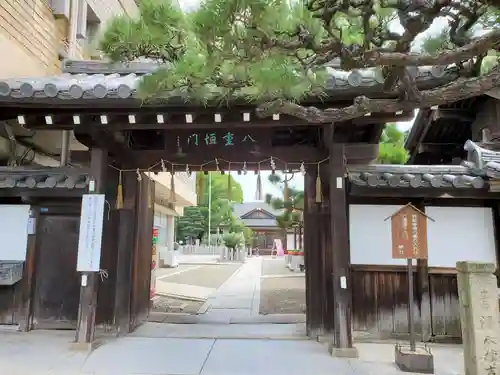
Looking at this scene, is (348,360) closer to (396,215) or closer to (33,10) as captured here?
(396,215)

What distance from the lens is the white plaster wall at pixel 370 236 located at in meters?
6.85

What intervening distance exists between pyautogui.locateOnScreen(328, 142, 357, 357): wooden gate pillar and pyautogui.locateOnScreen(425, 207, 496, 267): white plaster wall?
70.4 inches

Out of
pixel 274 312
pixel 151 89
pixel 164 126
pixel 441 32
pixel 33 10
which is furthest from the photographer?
pixel 274 312

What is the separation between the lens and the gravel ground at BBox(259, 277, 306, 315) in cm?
1015

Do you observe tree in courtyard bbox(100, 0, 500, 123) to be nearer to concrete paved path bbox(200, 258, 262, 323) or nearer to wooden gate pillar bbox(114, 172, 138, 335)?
wooden gate pillar bbox(114, 172, 138, 335)

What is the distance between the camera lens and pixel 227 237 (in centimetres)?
3447

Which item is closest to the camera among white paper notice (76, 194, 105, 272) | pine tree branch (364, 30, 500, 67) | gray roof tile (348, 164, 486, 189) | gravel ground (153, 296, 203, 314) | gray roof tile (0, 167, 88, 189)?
pine tree branch (364, 30, 500, 67)

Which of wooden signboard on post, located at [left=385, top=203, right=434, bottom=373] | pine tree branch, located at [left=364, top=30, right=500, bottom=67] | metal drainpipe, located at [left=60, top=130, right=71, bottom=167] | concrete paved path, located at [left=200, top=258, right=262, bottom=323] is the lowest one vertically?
concrete paved path, located at [left=200, top=258, right=262, bottom=323]

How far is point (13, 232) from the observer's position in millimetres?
7328

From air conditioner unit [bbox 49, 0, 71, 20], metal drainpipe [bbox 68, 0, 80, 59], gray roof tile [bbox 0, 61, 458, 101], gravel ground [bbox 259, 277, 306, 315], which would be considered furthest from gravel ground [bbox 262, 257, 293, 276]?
gray roof tile [bbox 0, 61, 458, 101]

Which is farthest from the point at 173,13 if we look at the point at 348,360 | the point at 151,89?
the point at 348,360

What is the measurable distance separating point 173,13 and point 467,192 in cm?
560

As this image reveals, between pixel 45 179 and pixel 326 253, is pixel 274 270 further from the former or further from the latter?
pixel 45 179

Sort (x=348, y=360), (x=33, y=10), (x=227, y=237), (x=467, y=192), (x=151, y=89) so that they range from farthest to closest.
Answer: (x=227, y=237) < (x=33, y=10) < (x=467, y=192) < (x=348, y=360) < (x=151, y=89)
